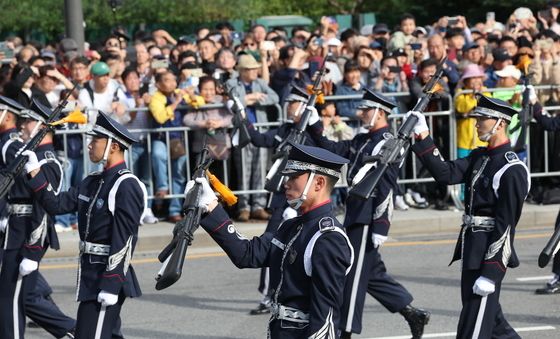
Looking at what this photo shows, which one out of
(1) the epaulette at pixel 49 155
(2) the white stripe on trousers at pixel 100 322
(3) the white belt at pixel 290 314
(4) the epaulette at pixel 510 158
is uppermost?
(4) the epaulette at pixel 510 158

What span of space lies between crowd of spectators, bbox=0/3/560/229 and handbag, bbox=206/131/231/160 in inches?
0.5

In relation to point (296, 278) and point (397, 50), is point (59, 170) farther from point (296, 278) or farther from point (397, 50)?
point (397, 50)

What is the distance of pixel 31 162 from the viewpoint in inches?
337

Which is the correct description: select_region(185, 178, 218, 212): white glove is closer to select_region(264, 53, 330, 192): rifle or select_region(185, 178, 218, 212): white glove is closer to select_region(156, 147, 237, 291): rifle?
select_region(156, 147, 237, 291): rifle

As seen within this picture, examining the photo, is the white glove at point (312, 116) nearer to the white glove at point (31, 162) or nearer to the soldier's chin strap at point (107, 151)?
the white glove at point (31, 162)

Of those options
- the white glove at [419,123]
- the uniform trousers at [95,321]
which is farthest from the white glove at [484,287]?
the uniform trousers at [95,321]

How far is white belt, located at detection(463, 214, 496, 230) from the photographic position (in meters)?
8.33

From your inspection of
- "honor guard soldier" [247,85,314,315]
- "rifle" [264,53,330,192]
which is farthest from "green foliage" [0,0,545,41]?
"rifle" [264,53,330,192]

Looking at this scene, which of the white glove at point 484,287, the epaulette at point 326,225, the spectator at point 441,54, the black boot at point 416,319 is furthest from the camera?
the spectator at point 441,54

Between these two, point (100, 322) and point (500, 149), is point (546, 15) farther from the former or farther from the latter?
point (100, 322)

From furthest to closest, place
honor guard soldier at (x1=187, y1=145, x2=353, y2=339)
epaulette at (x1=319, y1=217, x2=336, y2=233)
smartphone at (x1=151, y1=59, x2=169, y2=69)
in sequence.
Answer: smartphone at (x1=151, y1=59, x2=169, y2=69) → epaulette at (x1=319, y1=217, x2=336, y2=233) → honor guard soldier at (x1=187, y1=145, x2=353, y2=339)

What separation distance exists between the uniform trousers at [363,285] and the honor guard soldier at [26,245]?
2098 mm

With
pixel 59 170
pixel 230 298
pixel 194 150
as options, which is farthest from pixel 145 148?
pixel 59 170

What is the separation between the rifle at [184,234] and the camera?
602 centimetres
